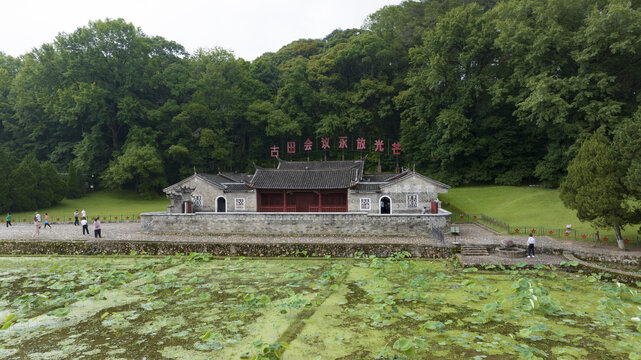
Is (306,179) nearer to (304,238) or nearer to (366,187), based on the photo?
(366,187)

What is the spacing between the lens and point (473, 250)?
16.0 metres

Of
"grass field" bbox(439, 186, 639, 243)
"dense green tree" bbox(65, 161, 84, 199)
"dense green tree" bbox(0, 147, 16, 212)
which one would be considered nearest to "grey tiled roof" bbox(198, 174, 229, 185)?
"dense green tree" bbox(0, 147, 16, 212)

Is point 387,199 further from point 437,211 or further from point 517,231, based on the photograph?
point 517,231

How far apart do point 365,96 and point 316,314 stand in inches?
1330

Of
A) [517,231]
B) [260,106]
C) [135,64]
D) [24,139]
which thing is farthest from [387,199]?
[24,139]

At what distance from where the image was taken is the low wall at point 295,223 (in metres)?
20.0

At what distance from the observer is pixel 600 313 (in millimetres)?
8922

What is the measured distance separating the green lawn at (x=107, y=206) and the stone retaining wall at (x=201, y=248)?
918 centimetres

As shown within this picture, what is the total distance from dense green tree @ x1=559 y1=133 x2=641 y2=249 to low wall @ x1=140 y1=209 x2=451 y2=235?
6.50 metres

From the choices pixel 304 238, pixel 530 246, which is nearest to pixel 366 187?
pixel 304 238

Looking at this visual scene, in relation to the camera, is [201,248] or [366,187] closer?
[201,248]

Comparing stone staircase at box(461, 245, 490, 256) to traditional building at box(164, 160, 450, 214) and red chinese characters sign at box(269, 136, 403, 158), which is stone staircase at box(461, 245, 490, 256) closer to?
traditional building at box(164, 160, 450, 214)

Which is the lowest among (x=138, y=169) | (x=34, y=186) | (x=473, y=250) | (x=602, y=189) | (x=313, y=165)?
(x=473, y=250)

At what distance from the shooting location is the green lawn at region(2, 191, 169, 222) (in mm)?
27219
